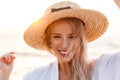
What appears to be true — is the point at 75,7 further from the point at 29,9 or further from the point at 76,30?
the point at 29,9

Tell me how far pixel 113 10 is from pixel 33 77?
5698 mm

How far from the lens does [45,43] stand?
3.83 meters

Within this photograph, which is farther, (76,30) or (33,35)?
(33,35)

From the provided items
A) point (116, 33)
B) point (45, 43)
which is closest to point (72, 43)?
point (45, 43)

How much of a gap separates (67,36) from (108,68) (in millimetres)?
389

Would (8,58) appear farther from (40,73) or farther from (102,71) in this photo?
(102,71)

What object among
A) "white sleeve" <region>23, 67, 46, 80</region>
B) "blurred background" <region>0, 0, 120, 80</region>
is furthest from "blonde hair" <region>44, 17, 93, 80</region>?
"blurred background" <region>0, 0, 120, 80</region>

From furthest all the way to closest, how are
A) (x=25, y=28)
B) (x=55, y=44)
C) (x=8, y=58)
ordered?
1. (x=25, y=28)
2. (x=55, y=44)
3. (x=8, y=58)

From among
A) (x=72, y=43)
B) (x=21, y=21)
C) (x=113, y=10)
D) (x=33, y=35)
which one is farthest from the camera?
(x=113, y=10)

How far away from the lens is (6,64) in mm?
3473

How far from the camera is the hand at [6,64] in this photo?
3.40m

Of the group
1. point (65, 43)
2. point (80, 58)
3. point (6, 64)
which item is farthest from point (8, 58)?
point (80, 58)

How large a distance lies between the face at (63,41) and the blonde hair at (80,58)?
52 mm

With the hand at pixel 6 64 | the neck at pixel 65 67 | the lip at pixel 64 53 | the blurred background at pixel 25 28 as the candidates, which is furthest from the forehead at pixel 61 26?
the blurred background at pixel 25 28
